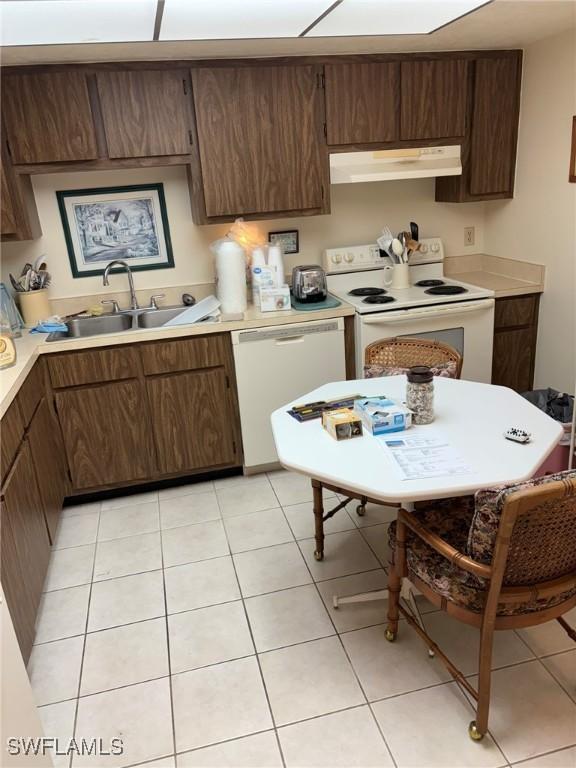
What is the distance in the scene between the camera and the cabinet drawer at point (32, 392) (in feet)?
7.68

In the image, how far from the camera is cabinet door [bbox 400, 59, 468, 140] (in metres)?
3.02

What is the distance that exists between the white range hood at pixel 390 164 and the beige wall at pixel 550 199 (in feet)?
1.48

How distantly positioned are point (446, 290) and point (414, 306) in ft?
1.06

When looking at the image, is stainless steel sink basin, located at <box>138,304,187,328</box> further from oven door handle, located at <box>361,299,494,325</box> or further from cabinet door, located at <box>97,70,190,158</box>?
oven door handle, located at <box>361,299,494,325</box>

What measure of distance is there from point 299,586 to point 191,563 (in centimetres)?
53

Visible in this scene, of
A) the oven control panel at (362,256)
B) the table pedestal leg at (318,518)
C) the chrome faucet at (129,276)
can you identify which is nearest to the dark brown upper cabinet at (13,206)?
the chrome faucet at (129,276)

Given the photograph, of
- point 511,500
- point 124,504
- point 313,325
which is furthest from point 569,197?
point 124,504

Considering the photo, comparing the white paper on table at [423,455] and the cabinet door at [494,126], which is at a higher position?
the cabinet door at [494,126]

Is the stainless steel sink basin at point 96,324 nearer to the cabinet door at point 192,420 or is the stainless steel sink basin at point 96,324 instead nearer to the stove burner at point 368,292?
the cabinet door at point 192,420

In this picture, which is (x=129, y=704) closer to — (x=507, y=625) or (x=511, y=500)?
(x=507, y=625)

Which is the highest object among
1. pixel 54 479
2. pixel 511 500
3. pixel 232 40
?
pixel 232 40

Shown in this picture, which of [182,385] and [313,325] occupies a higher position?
[313,325]

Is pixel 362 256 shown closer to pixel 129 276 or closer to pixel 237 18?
pixel 129 276

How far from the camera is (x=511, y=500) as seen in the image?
1.31 metres
